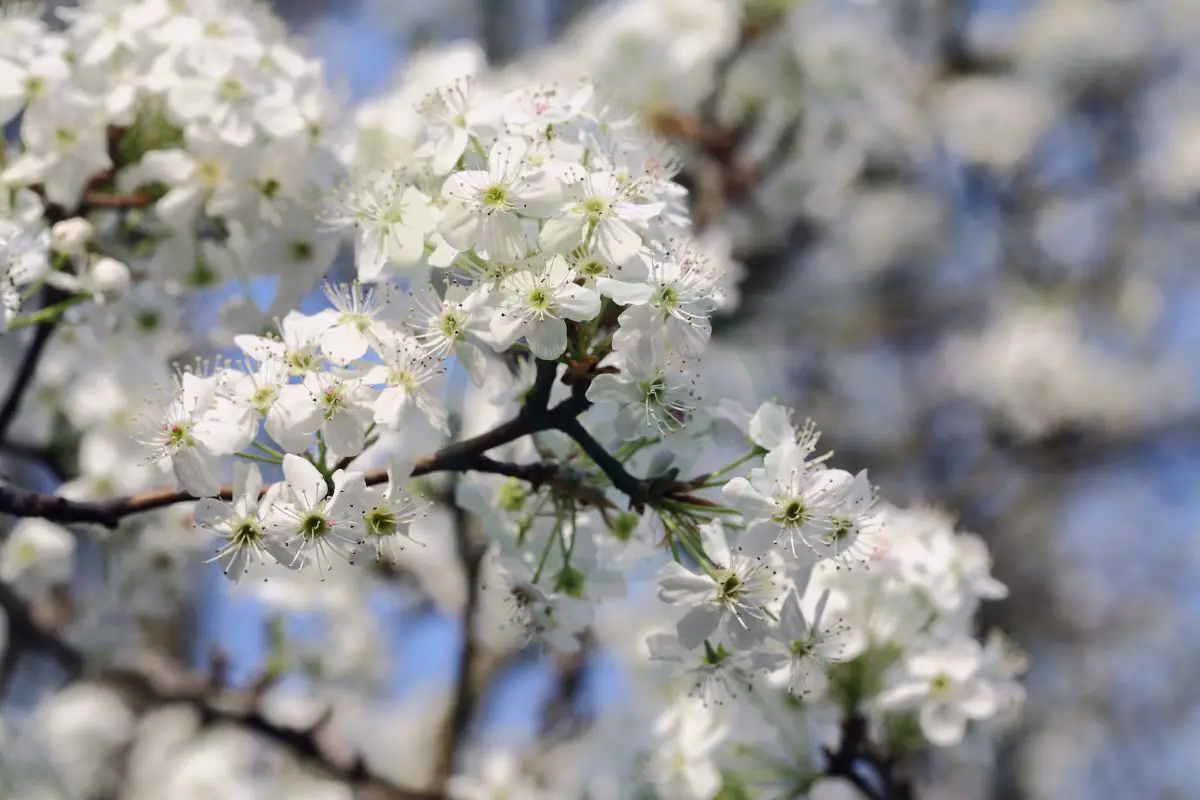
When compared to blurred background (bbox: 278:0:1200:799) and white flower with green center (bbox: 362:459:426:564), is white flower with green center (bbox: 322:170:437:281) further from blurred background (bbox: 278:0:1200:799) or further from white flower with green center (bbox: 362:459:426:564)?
blurred background (bbox: 278:0:1200:799)

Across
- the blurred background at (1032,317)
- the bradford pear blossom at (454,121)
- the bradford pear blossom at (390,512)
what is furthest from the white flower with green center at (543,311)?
the blurred background at (1032,317)

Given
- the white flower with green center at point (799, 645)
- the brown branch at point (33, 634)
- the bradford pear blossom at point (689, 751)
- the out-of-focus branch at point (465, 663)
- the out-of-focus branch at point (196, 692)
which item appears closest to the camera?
the white flower with green center at point (799, 645)

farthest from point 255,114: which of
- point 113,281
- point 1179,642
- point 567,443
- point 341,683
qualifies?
point 1179,642

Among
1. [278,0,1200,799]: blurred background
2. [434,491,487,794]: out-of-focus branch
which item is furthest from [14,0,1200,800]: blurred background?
[434,491,487,794]: out-of-focus branch

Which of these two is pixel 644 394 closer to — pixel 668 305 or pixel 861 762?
pixel 668 305

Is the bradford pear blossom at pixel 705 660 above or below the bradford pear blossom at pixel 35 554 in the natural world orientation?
above

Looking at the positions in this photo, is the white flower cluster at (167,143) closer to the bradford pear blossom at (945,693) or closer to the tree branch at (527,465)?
the tree branch at (527,465)

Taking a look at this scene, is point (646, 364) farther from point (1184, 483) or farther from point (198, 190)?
point (1184, 483)
